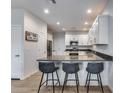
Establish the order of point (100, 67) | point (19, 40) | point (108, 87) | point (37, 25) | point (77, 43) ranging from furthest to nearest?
point (77, 43) < point (37, 25) < point (19, 40) < point (108, 87) < point (100, 67)

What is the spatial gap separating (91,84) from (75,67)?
3.76 ft

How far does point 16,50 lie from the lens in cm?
563

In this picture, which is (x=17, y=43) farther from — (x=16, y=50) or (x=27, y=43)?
(x=27, y=43)

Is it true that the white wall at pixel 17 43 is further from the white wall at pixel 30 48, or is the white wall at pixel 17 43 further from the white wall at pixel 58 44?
the white wall at pixel 58 44

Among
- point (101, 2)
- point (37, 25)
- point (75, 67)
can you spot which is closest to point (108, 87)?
point (75, 67)

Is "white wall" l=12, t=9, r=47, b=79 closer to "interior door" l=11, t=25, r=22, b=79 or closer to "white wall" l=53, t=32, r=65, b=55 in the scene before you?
"interior door" l=11, t=25, r=22, b=79

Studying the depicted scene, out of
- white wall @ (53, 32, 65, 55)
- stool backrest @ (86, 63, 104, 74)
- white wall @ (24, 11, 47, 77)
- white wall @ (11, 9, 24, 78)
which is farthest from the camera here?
white wall @ (53, 32, 65, 55)

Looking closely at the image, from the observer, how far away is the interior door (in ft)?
18.3

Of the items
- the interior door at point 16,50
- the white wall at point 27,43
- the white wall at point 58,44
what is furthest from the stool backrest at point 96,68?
the white wall at point 58,44

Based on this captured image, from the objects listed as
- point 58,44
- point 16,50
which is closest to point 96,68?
point 16,50

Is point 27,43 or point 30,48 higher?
A: point 27,43

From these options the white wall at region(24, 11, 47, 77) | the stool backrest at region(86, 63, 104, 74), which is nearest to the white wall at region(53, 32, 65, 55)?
the white wall at region(24, 11, 47, 77)
